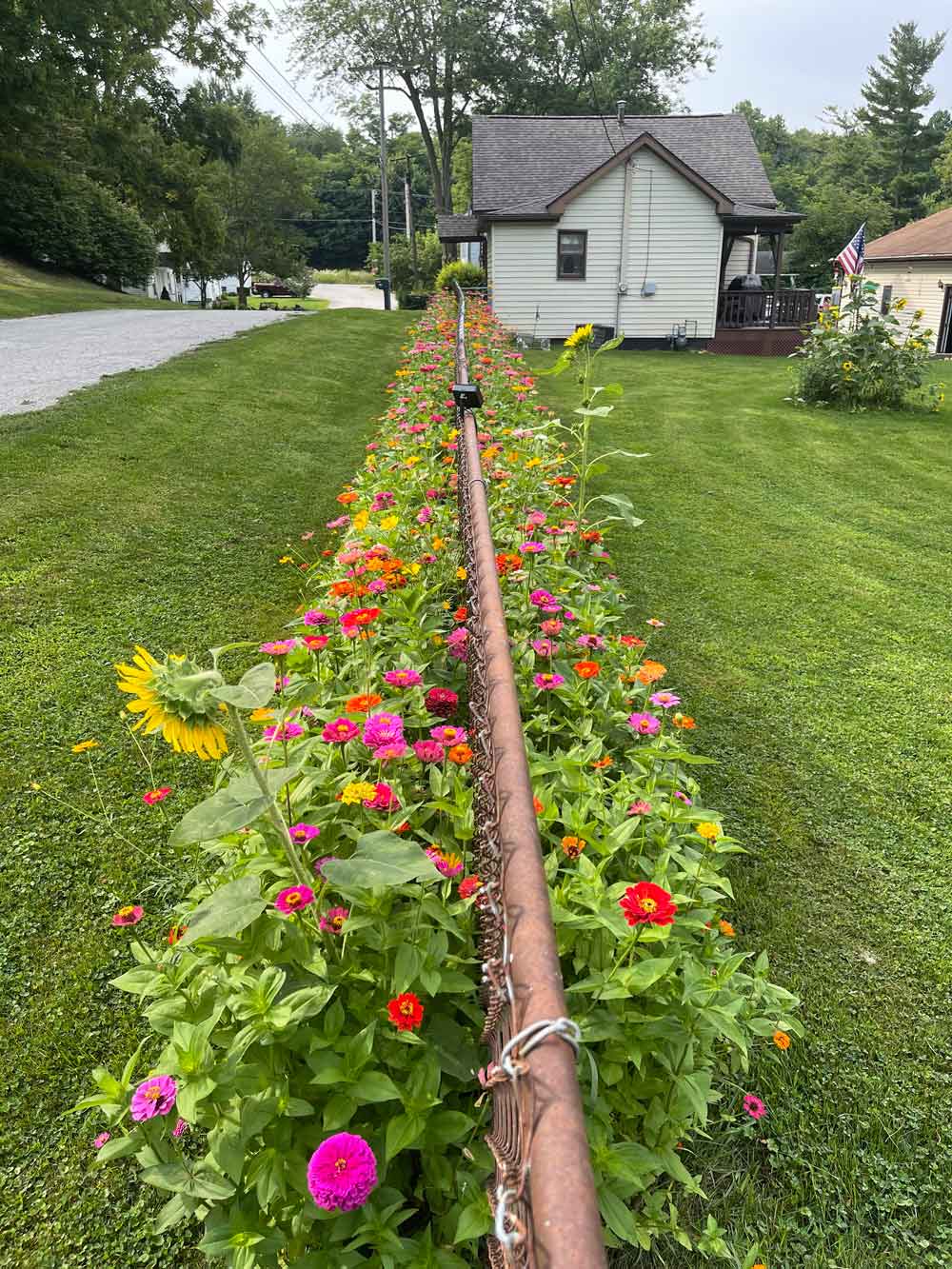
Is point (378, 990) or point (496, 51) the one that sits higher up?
point (496, 51)

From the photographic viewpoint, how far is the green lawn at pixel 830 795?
5.47 ft

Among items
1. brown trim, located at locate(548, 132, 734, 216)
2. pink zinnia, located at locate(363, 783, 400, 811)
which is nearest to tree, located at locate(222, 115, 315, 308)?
brown trim, located at locate(548, 132, 734, 216)

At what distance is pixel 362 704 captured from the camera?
6.07ft

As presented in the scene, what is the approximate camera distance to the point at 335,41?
32312 mm

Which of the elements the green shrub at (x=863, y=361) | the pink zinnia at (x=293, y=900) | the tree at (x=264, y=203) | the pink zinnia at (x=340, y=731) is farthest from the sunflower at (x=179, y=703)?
the tree at (x=264, y=203)

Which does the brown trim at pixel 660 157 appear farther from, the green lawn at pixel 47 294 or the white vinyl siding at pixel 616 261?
the green lawn at pixel 47 294

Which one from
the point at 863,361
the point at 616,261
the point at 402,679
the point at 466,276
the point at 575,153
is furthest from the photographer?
the point at 466,276

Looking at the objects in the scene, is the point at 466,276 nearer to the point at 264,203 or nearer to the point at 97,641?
the point at 97,641

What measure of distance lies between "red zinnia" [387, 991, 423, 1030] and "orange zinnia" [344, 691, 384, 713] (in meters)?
0.70

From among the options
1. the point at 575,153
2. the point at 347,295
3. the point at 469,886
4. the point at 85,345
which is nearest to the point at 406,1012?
the point at 469,886

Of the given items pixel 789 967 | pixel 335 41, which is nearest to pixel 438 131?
pixel 335 41

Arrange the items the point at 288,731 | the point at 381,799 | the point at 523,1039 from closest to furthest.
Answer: the point at 523,1039
the point at 381,799
the point at 288,731

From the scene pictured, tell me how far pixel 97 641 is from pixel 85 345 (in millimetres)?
8553

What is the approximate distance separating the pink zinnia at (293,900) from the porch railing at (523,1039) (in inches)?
11.5
